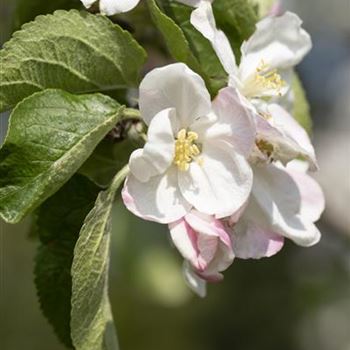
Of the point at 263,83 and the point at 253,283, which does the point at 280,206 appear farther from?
the point at 253,283

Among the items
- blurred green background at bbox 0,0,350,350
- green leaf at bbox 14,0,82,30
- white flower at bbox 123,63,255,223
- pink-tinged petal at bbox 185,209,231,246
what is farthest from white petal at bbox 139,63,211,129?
blurred green background at bbox 0,0,350,350

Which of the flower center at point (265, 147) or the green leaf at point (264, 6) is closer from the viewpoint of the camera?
the flower center at point (265, 147)

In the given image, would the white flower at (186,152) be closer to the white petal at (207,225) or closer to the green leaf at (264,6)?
the white petal at (207,225)

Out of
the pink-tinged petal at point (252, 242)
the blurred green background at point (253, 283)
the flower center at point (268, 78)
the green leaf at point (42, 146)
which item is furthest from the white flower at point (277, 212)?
the blurred green background at point (253, 283)

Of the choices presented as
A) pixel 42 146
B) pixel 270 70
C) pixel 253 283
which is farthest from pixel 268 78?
pixel 253 283

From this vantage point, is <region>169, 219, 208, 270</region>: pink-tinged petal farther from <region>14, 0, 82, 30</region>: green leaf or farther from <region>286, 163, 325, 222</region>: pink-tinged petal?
<region>14, 0, 82, 30</region>: green leaf

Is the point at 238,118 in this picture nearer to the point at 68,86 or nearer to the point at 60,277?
the point at 68,86

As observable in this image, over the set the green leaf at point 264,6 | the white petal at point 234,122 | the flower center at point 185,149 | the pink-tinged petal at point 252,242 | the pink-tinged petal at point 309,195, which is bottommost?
the pink-tinged petal at point 309,195
